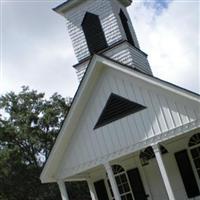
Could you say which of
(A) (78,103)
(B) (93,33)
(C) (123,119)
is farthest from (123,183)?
(B) (93,33)

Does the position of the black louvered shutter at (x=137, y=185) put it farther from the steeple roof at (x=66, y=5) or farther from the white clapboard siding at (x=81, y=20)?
the steeple roof at (x=66, y=5)

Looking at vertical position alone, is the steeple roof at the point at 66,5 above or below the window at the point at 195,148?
above

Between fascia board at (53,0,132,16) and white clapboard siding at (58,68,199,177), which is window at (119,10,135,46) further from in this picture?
white clapboard siding at (58,68,199,177)

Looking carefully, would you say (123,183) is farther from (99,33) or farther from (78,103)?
(99,33)

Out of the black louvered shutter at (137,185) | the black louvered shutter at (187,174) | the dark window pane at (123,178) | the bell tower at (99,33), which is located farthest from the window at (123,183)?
the bell tower at (99,33)

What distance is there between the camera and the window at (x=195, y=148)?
56.9ft

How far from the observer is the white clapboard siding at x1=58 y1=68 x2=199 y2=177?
15.6 meters

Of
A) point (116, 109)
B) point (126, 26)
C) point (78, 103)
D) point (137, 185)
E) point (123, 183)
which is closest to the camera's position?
point (116, 109)

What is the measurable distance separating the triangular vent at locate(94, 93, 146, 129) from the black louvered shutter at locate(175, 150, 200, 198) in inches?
108

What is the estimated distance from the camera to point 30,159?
3528 cm

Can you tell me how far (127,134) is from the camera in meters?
16.3

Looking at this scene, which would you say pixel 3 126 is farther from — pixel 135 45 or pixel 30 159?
pixel 135 45

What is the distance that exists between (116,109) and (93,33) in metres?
5.23

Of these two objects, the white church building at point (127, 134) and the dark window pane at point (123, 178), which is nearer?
the white church building at point (127, 134)
